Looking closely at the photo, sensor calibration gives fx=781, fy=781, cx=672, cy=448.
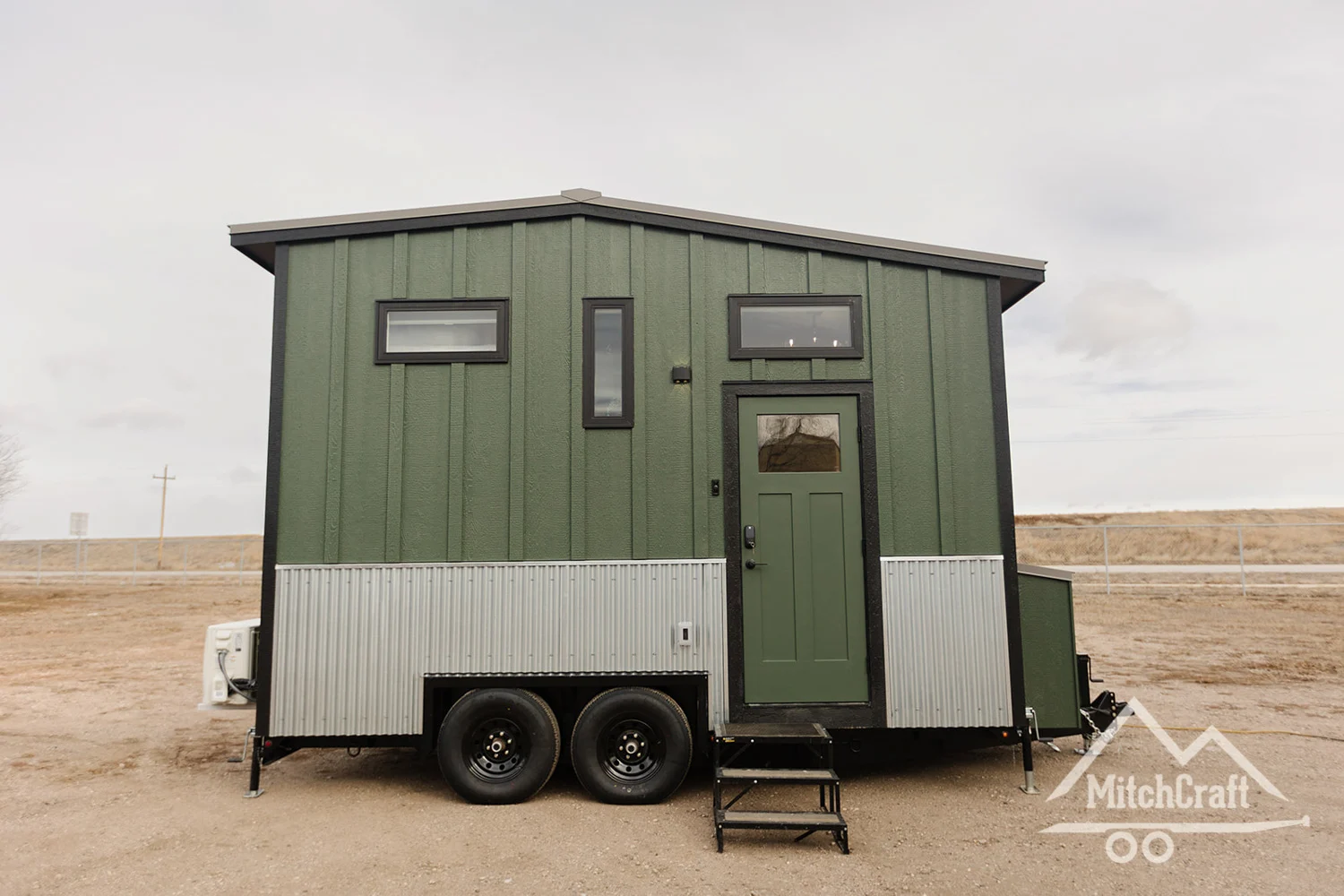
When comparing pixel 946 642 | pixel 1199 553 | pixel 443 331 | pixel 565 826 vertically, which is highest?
pixel 443 331

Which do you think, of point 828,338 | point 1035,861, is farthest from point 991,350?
→ point 1035,861

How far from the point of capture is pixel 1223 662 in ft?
31.9

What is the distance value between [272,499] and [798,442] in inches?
134

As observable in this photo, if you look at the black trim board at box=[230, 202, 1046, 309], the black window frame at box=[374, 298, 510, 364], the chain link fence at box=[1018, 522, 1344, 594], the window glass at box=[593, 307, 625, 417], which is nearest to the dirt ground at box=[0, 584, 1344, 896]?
the window glass at box=[593, 307, 625, 417]

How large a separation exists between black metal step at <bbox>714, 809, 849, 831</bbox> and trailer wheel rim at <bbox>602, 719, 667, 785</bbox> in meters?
0.73

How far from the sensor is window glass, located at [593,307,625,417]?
16.7ft

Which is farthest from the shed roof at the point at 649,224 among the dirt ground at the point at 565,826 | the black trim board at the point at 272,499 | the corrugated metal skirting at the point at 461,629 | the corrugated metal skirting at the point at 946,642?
the dirt ground at the point at 565,826

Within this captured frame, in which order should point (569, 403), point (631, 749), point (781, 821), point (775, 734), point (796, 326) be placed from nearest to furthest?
point (781, 821) → point (775, 734) → point (631, 749) → point (569, 403) → point (796, 326)

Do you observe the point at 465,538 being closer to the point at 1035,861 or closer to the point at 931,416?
the point at 931,416

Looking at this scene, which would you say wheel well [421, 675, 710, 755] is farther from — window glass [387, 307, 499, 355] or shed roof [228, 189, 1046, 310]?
shed roof [228, 189, 1046, 310]

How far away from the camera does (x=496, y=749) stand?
484 centimetres

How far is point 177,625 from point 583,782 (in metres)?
12.9

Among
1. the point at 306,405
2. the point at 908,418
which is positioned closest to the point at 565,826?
the point at 306,405

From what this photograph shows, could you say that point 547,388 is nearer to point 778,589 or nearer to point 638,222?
point 638,222
